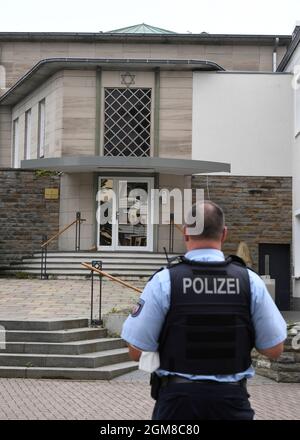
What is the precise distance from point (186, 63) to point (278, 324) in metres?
18.7

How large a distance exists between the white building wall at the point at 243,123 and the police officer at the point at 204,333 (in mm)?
18442

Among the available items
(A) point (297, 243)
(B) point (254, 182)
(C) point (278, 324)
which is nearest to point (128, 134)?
(B) point (254, 182)

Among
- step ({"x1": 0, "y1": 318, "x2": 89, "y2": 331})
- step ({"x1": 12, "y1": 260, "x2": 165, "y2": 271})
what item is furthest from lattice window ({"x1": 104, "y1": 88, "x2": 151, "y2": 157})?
step ({"x1": 0, "y1": 318, "x2": 89, "y2": 331})

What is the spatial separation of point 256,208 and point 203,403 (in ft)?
62.0

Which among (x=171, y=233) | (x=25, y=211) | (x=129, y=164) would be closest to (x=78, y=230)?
(x=25, y=211)

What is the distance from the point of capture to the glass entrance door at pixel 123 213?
72.2 ft

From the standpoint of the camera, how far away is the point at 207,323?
3.53 m

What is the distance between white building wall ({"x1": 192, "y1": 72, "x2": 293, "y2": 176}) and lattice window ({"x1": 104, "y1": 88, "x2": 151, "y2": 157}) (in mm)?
1523

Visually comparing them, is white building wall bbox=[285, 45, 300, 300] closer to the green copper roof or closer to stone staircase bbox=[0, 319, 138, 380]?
the green copper roof

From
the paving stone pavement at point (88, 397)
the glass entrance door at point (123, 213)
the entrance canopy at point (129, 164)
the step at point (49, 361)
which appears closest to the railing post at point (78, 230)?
the glass entrance door at point (123, 213)

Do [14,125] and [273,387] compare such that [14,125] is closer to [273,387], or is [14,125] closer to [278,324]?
[273,387]

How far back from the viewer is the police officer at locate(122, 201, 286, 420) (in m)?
3.50

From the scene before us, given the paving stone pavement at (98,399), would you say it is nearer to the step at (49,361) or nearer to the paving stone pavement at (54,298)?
the step at (49,361)

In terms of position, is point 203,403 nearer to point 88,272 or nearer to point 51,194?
point 88,272
